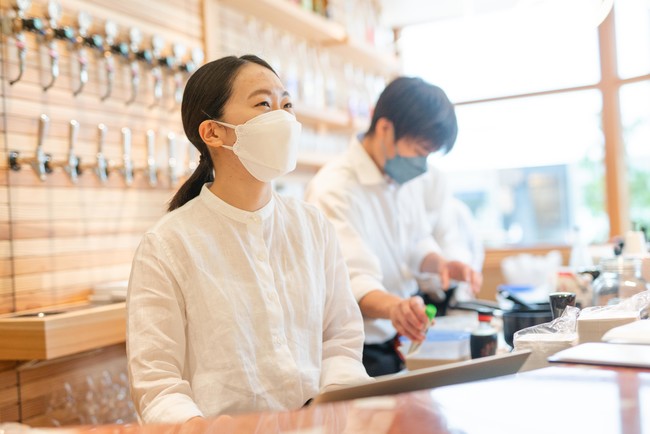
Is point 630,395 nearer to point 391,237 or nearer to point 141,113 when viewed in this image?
point 391,237

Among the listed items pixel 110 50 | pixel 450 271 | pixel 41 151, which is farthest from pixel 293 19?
pixel 450 271

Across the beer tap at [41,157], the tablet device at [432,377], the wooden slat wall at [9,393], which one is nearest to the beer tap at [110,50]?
the beer tap at [41,157]

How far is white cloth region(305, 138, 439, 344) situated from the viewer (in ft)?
7.98

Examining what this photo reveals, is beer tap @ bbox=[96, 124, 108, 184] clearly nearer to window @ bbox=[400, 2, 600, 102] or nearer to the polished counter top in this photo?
the polished counter top

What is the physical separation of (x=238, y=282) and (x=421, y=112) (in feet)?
3.58

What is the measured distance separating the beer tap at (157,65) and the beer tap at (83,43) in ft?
1.18

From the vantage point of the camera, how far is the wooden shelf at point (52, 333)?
7.52 feet

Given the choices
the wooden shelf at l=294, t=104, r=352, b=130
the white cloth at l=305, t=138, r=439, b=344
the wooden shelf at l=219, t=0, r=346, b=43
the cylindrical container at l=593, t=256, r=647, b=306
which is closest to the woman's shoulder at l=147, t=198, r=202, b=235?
the white cloth at l=305, t=138, r=439, b=344

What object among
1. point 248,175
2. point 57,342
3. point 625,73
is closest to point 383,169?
point 248,175

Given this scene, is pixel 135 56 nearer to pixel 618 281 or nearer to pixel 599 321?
pixel 618 281

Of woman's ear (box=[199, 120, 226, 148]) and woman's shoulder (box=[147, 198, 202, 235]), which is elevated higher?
woman's ear (box=[199, 120, 226, 148])

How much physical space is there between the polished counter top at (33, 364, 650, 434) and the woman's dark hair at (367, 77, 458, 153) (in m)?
1.49

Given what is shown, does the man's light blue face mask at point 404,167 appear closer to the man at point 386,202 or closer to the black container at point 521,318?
the man at point 386,202

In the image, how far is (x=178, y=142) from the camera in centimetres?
330
